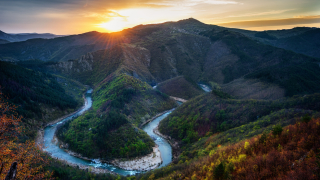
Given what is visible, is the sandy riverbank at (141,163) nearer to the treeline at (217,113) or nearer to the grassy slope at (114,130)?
the grassy slope at (114,130)

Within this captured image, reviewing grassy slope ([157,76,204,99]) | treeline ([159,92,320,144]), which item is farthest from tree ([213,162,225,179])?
grassy slope ([157,76,204,99])

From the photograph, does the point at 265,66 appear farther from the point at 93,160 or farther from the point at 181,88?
the point at 93,160

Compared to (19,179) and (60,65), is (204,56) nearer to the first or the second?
(60,65)

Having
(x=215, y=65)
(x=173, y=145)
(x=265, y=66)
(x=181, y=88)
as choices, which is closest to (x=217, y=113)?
(x=173, y=145)

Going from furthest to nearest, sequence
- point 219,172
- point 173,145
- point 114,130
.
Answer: point 173,145
point 114,130
point 219,172

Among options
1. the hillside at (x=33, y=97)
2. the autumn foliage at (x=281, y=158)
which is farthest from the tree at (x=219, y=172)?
the hillside at (x=33, y=97)

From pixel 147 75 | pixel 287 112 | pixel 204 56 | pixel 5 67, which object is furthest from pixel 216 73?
pixel 5 67
